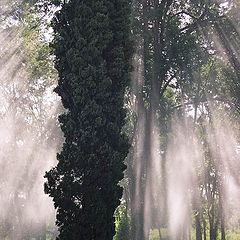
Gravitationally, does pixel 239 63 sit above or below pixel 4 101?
below

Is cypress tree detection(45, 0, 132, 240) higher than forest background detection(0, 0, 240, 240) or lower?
lower

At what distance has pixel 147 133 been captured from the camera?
24.5 m

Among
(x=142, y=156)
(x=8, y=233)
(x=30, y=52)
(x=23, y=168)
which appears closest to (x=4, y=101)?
(x=23, y=168)

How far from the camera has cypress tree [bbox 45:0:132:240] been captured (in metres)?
12.7

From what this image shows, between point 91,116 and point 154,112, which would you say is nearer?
point 91,116

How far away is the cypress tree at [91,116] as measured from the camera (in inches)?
500

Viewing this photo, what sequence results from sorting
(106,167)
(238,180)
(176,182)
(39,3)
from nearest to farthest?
(106,167) < (39,3) < (238,180) < (176,182)

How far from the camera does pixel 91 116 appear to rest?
13141 millimetres

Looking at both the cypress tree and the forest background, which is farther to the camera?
the forest background

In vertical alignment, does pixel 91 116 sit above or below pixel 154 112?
below

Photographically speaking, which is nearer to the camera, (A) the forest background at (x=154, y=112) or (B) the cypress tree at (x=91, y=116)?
(B) the cypress tree at (x=91, y=116)

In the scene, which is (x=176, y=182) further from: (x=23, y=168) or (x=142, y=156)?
(x=142, y=156)

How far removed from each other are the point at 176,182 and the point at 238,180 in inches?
261

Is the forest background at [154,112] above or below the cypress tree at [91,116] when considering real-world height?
above
